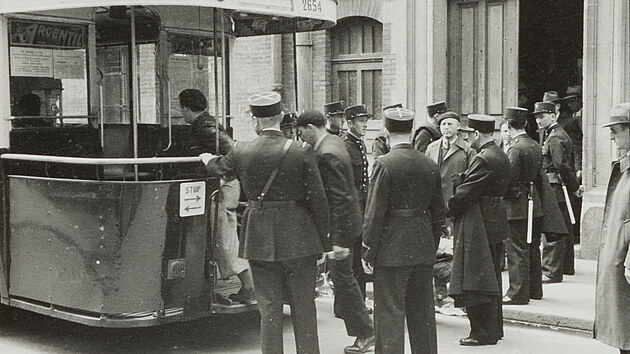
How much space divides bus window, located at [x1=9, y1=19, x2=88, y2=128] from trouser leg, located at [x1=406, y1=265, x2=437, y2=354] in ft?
13.1

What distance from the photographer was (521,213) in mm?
9188

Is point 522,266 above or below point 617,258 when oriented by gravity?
below

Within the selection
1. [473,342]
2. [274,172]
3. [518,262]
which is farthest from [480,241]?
[274,172]

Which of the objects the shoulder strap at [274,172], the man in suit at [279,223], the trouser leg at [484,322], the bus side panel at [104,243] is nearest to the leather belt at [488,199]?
the trouser leg at [484,322]

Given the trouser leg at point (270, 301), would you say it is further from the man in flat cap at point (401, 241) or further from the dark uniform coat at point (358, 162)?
the dark uniform coat at point (358, 162)

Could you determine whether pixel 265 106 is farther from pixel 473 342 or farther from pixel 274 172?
pixel 473 342

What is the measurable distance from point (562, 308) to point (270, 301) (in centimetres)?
370

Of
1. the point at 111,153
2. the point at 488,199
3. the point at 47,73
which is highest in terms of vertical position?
the point at 47,73

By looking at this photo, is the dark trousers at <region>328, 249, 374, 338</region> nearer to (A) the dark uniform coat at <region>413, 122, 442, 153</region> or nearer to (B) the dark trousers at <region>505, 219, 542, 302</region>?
(B) the dark trousers at <region>505, 219, 542, 302</region>

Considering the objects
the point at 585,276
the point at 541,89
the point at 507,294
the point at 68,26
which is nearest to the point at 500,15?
the point at 541,89

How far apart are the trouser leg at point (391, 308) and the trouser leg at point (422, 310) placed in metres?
0.08

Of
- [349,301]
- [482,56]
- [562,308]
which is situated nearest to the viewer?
[349,301]

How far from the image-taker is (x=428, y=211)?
22.0 ft

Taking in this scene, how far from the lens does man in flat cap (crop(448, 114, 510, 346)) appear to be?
7715 millimetres
